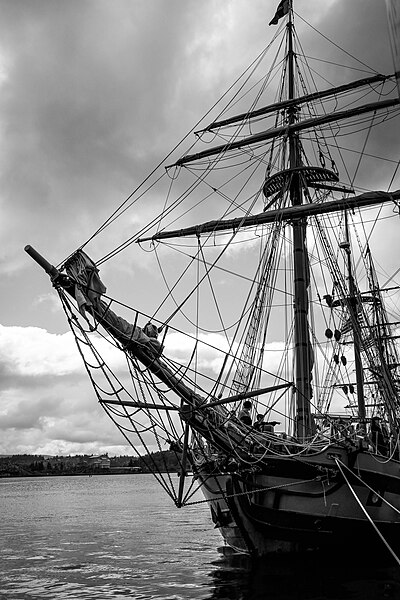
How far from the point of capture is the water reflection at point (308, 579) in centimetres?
1394

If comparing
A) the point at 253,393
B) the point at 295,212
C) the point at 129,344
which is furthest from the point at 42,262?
the point at 295,212

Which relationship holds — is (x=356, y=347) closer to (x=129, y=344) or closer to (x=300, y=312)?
(x=300, y=312)

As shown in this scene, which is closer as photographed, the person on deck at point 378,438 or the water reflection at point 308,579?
the water reflection at point 308,579

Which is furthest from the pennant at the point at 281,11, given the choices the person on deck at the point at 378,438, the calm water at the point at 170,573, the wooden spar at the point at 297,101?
the calm water at the point at 170,573

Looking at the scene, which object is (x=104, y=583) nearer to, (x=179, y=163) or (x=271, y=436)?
(x=271, y=436)

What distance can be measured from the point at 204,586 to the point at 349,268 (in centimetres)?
2274

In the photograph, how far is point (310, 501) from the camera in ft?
51.6

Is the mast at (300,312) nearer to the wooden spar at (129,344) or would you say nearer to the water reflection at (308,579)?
the water reflection at (308,579)

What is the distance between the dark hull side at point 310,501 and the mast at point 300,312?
2664 millimetres

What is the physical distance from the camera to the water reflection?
13.9m

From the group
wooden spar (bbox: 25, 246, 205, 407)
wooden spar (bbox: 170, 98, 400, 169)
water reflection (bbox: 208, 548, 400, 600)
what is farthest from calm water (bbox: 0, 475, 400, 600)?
wooden spar (bbox: 170, 98, 400, 169)

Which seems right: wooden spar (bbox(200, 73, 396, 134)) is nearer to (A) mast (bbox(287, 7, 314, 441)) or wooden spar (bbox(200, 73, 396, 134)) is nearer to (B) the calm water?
(A) mast (bbox(287, 7, 314, 441))

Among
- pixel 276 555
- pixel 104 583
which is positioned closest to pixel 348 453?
pixel 276 555

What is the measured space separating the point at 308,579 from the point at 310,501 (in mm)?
1777
